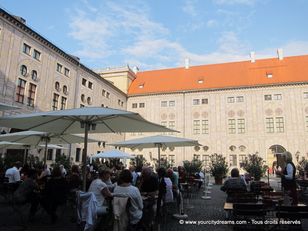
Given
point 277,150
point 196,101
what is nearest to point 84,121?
point 196,101

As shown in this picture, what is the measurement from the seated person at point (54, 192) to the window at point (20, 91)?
1606cm

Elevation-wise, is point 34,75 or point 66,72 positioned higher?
point 66,72

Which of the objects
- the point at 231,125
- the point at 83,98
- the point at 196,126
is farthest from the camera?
the point at 196,126

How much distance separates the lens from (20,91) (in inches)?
779

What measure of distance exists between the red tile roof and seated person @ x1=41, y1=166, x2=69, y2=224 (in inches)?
1261

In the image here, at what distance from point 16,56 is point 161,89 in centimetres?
2263

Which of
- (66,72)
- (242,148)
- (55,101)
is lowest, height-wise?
(242,148)

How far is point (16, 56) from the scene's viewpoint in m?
19.5

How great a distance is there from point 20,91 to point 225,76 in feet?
92.0

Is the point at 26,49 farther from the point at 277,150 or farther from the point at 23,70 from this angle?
the point at 277,150

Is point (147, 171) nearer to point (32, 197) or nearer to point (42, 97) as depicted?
point (32, 197)

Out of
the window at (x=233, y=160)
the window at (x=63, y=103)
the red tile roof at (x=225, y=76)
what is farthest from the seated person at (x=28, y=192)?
the red tile roof at (x=225, y=76)

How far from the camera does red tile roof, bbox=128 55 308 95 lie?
1340 inches

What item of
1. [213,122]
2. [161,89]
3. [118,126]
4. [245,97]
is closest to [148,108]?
[161,89]
